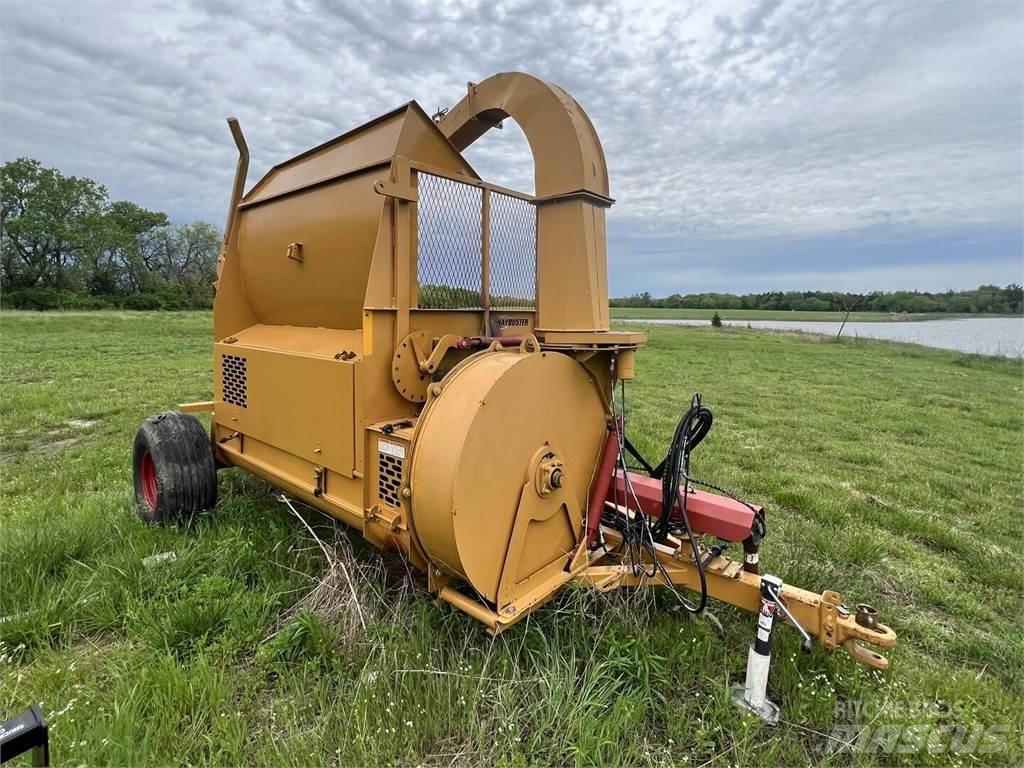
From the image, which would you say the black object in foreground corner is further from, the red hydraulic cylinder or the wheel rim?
the wheel rim

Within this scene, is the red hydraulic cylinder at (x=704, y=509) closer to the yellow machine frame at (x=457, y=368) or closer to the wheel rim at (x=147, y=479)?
the yellow machine frame at (x=457, y=368)

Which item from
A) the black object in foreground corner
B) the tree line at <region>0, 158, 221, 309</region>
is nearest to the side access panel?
the black object in foreground corner

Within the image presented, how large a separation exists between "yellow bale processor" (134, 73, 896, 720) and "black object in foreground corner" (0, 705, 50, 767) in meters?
1.26

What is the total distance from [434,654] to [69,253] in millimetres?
53834

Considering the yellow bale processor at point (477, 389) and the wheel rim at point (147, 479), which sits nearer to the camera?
the yellow bale processor at point (477, 389)

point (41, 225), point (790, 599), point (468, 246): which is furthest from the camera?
point (41, 225)

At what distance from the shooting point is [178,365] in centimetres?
1303

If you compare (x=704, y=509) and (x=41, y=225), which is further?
(x=41, y=225)

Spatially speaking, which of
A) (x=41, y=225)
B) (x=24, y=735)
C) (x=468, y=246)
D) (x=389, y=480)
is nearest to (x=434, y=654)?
(x=389, y=480)

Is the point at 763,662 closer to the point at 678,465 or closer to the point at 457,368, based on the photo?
the point at 678,465

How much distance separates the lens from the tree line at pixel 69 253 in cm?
3806

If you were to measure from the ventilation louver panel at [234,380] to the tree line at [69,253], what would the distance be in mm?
36801


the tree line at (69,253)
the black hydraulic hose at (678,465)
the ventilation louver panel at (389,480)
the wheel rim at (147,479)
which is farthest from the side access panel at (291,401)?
the tree line at (69,253)

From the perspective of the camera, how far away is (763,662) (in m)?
2.26
